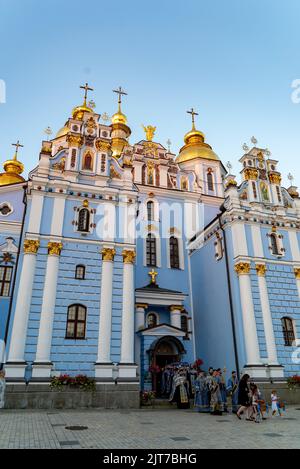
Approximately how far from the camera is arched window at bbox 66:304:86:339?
17.2 meters

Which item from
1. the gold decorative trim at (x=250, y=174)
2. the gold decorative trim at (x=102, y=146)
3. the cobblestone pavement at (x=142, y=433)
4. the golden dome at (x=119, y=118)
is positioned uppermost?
the golden dome at (x=119, y=118)

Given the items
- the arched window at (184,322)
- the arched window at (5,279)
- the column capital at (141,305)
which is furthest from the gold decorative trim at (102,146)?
the arched window at (184,322)

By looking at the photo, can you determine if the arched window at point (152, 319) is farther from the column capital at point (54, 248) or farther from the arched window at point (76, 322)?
the column capital at point (54, 248)

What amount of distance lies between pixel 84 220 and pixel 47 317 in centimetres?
556

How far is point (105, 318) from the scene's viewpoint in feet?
57.9

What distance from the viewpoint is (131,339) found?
1764cm

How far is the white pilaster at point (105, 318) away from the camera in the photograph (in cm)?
1673

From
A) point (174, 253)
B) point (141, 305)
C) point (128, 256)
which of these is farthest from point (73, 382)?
point (174, 253)

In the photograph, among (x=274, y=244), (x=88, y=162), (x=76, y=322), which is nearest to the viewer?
(x=76, y=322)

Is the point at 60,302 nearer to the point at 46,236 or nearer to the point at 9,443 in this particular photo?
the point at 46,236

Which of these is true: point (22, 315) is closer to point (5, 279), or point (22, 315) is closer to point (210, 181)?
point (5, 279)

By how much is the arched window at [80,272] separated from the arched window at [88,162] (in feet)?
19.8

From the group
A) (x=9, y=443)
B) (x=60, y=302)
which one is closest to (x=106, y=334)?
(x=60, y=302)

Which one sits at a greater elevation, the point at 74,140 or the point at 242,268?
the point at 74,140
